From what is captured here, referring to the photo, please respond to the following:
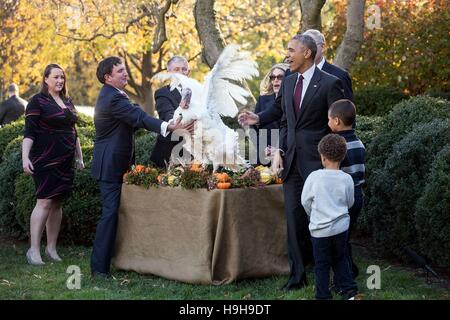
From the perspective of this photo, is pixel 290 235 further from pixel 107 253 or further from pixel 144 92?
pixel 144 92

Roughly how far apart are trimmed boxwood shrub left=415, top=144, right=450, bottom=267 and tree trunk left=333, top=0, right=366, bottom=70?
448cm

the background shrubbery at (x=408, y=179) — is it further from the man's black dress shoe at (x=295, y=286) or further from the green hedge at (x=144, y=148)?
the green hedge at (x=144, y=148)

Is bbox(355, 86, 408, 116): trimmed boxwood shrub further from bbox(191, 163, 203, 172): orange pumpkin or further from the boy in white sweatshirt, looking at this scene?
the boy in white sweatshirt

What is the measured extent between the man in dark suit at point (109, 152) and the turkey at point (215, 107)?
601mm

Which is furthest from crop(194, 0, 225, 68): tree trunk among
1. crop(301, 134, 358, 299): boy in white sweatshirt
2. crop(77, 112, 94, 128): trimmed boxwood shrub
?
crop(301, 134, 358, 299): boy in white sweatshirt

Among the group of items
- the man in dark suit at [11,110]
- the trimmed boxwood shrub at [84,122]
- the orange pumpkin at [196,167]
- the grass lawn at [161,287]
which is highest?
the man in dark suit at [11,110]

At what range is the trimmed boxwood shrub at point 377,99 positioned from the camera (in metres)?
14.1

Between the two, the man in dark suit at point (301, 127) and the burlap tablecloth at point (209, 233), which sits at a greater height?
the man in dark suit at point (301, 127)

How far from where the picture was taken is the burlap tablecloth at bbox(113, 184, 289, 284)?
636cm

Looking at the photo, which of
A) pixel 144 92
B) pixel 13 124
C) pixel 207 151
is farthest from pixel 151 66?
pixel 207 151

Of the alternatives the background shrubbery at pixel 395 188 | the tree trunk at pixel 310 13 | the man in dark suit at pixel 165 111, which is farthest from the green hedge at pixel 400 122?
the tree trunk at pixel 310 13

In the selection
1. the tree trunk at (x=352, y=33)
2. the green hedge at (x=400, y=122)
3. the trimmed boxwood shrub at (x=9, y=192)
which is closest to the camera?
the green hedge at (x=400, y=122)

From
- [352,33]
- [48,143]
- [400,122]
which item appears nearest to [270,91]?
[400,122]
